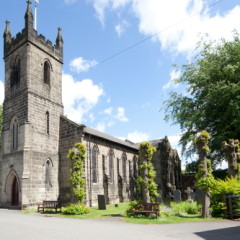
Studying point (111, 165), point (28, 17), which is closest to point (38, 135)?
point (111, 165)

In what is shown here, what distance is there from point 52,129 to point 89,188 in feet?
22.5

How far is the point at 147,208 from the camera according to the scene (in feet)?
52.2

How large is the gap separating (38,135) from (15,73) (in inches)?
285

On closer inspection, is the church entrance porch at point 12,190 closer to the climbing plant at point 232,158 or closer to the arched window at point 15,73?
the arched window at point 15,73

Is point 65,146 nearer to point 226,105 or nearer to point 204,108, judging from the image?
point 204,108

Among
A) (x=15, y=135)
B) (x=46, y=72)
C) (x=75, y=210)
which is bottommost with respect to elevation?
(x=75, y=210)

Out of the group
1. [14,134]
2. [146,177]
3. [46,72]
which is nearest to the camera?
[146,177]

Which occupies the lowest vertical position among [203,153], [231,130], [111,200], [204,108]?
[111,200]

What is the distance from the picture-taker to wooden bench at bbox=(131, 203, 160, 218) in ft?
50.7

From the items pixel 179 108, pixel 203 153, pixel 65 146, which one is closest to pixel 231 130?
pixel 179 108

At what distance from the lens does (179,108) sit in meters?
A: 31.3

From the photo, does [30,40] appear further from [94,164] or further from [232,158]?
[232,158]

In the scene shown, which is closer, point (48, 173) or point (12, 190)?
point (12, 190)

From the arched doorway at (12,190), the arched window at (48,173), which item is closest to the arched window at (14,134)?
the arched doorway at (12,190)
